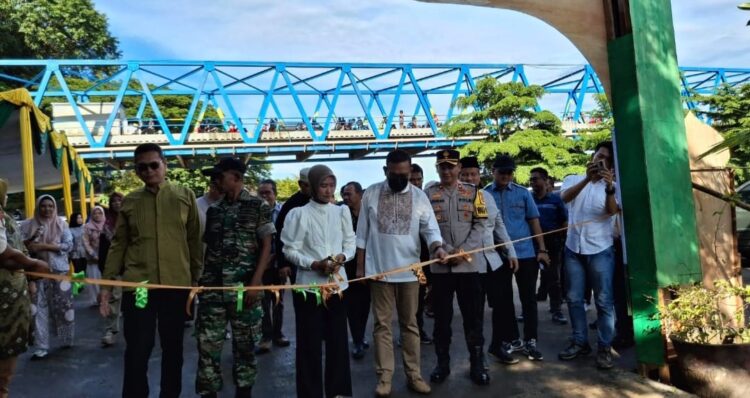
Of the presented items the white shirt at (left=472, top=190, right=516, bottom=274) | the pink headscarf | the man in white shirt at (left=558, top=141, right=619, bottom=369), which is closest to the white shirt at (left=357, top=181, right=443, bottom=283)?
the white shirt at (left=472, top=190, right=516, bottom=274)

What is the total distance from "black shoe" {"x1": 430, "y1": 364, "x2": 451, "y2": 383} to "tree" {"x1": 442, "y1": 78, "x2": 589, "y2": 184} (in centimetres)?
1455

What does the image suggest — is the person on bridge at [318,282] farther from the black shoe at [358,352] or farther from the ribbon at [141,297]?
the black shoe at [358,352]

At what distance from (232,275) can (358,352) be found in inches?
64.7

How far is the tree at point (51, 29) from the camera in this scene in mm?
25750

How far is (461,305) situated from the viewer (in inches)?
141

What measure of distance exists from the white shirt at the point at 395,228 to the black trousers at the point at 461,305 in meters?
0.31

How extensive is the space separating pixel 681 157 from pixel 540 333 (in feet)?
7.22

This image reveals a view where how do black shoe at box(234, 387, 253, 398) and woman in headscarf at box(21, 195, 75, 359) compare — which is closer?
black shoe at box(234, 387, 253, 398)

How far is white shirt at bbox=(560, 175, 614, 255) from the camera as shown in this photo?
3.71 metres

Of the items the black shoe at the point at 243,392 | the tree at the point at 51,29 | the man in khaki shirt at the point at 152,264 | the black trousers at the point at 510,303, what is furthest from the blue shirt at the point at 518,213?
the tree at the point at 51,29

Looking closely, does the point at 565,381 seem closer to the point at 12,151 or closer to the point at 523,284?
the point at 523,284

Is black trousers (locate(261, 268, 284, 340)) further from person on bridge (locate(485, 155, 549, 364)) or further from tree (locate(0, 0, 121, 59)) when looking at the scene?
tree (locate(0, 0, 121, 59))

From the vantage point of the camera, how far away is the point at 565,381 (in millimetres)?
3436

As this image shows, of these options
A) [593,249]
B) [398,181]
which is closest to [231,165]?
[398,181]
